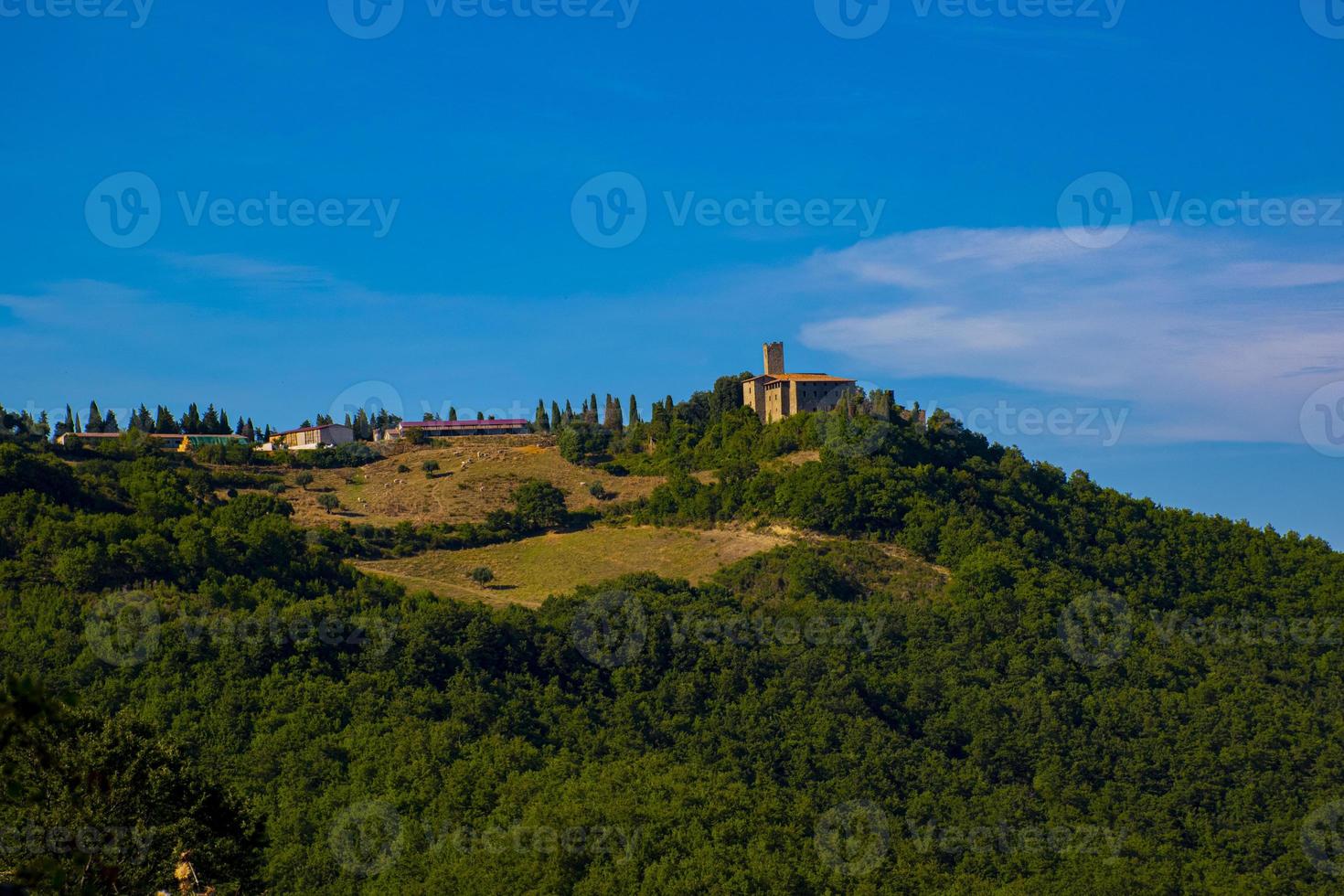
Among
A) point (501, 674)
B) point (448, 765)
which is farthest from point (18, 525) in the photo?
point (448, 765)

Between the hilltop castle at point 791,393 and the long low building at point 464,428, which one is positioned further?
the long low building at point 464,428

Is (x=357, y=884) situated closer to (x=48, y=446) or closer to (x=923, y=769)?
(x=923, y=769)

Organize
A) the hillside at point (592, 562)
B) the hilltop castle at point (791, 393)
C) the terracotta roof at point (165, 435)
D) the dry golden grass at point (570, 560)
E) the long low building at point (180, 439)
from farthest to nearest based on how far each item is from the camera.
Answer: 1. the terracotta roof at point (165, 435)
2. the long low building at point (180, 439)
3. the hilltop castle at point (791, 393)
4. the dry golden grass at point (570, 560)
5. the hillside at point (592, 562)

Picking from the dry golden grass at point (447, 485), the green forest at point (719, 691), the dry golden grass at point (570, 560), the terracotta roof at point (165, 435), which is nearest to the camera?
the green forest at point (719, 691)

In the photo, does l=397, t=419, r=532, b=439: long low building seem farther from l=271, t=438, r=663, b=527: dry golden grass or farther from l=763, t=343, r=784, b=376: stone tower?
l=763, t=343, r=784, b=376: stone tower

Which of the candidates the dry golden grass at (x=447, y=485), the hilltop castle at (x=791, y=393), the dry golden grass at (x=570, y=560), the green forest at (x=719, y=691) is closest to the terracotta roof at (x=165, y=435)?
the green forest at (x=719, y=691)

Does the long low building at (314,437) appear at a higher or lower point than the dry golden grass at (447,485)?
higher

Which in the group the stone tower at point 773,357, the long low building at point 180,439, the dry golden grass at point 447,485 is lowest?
the dry golden grass at point 447,485

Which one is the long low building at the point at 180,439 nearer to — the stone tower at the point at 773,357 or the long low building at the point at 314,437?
the long low building at the point at 314,437
